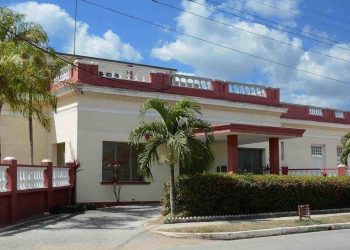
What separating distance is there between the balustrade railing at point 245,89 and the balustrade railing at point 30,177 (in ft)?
40.0

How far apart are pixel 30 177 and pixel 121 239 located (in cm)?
526

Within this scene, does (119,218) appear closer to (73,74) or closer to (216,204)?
(216,204)

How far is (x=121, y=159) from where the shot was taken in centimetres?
2408

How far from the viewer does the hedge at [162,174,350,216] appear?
1811 centimetres

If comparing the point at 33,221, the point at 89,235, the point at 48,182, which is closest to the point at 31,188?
the point at 33,221

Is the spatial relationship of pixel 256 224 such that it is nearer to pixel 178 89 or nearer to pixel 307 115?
pixel 178 89

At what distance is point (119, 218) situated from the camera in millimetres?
18734

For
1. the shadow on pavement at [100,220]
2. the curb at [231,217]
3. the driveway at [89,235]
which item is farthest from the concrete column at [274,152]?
the driveway at [89,235]

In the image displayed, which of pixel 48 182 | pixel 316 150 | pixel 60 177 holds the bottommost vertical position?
pixel 48 182

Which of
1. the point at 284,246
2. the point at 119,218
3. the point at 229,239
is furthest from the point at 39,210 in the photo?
the point at 284,246

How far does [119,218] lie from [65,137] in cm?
647

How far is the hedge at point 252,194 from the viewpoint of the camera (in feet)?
59.4

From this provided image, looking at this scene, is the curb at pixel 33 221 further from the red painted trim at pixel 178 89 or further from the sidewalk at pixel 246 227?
the red painted trim at pixel 178 89

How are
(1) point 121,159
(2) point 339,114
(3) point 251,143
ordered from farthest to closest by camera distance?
(2) point 339,114 < (3) point 251,143 < (1) point 121,159
